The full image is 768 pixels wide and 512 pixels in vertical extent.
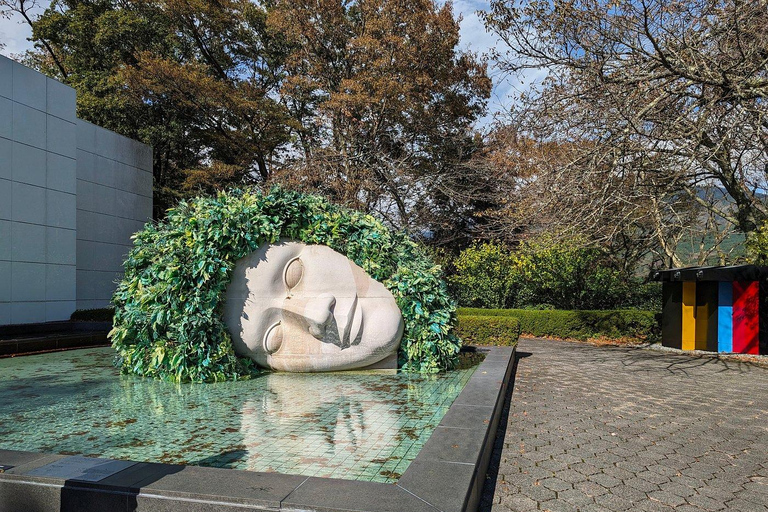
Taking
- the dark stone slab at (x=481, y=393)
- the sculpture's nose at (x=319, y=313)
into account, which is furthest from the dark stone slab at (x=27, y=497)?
the sculpture's nose at (x=319, y=313)

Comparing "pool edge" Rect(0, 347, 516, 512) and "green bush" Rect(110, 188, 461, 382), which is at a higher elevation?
"green bush" Rect(110, 188, 461, 382)

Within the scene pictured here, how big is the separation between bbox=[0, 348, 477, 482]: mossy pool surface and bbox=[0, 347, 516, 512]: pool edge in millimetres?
421

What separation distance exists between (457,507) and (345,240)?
202 inches

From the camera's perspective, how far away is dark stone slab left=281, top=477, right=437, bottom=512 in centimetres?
269

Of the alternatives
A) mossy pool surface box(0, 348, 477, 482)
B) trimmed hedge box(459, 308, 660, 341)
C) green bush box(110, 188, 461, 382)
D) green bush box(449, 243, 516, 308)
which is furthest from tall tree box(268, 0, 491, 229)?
mossy pool surface box(0, 348, 477, 482)

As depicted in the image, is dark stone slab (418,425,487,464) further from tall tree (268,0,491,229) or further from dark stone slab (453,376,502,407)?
tall tree (268,0,491,229)

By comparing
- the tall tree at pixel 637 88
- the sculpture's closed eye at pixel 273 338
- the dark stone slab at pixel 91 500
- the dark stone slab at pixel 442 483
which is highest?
the tall tree at pixel 637 88

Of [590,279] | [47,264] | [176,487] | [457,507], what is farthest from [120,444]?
[590,279]

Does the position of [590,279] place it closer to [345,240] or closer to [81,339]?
[345,240]

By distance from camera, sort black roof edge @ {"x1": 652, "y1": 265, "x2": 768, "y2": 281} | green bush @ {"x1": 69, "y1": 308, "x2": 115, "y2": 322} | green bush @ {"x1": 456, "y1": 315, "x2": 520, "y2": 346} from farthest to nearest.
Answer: green bush @ {"x1": 69, "y1": 308, "x2": 115, "y2": 322}, black roof edge @ {"x1": 652, "y1": 265, "x2": 768, "y2": 281}, green bush @ {"x1": 456, "y1": 315, "x2": 520, "y2": 346}

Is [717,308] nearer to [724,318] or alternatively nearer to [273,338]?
[724,318]

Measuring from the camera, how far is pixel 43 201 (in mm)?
13180

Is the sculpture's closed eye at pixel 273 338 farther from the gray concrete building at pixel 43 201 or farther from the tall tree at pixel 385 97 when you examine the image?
the tall tree at pixel 385 97

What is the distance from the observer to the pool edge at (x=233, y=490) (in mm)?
2783
